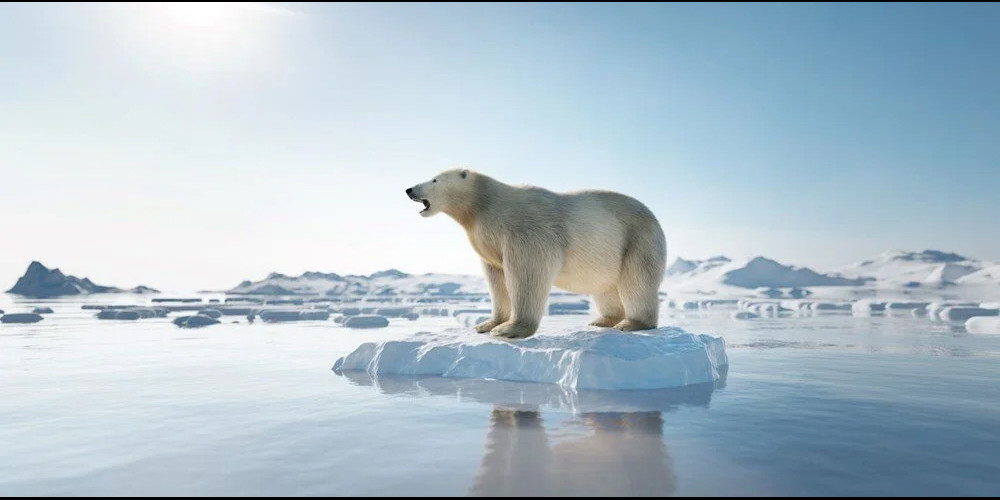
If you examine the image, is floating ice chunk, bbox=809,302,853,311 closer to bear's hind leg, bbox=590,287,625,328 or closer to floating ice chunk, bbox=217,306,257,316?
bear's hind leg, bbox=590,287,625,328

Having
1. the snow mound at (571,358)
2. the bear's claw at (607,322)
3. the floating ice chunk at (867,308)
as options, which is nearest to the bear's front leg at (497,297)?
the snow mound at (571,358)

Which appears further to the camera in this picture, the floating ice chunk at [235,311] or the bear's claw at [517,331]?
the floating ice chunk at [235,311]

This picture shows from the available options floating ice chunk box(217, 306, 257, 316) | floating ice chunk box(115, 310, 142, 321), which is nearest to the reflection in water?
floating ice chunk box(115, 310, 142, 321)

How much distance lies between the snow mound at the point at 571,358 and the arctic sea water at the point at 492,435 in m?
0.30

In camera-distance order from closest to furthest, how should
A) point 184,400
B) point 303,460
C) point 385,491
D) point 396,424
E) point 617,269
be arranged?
point 385,491, point 303,460, point 396,424, point 184,400, point 617,269

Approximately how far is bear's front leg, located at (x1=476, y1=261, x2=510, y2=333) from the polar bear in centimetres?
1

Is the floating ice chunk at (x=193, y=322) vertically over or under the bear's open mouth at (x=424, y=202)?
under

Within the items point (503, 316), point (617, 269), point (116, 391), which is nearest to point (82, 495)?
point (116, 391)

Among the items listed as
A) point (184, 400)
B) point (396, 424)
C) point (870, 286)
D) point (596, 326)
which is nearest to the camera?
point (396, 424)

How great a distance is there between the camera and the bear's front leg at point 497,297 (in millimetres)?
7031

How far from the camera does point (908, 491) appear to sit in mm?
2816

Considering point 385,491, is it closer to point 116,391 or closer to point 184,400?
point 184,400

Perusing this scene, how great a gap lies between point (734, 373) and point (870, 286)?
71087 millimetres

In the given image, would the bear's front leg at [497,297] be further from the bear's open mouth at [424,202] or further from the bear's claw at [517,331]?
the bear's open mouth at [424,202]
